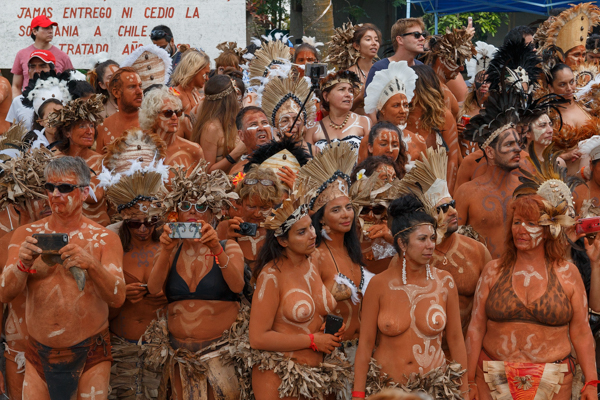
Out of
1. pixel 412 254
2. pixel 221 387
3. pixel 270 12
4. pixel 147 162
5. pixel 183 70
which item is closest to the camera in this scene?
pixel 412 254

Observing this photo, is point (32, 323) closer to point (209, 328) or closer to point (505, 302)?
point (209, 328)

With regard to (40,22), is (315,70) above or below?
below

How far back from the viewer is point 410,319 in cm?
429

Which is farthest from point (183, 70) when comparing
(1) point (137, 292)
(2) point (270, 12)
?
(2) point (270, 12)

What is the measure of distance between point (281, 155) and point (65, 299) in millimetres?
1845

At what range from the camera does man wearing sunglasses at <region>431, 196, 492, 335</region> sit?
486cm

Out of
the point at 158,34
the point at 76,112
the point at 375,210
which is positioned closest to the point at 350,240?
the point at 375,210

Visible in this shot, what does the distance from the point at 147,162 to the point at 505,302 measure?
2841 millimetres

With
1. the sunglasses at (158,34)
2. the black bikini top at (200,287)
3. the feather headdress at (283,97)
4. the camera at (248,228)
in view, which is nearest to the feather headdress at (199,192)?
the camera at (248,228)

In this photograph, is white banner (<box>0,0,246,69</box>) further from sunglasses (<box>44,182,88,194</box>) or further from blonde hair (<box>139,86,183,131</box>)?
sunglasses (<box>44,182,88,194</box>)

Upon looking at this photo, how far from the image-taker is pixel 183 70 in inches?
301

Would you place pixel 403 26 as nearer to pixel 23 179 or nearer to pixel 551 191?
pixel 551 191

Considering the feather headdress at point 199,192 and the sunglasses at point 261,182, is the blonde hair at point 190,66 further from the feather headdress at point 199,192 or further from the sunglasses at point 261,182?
the feather headdress at point 199,192

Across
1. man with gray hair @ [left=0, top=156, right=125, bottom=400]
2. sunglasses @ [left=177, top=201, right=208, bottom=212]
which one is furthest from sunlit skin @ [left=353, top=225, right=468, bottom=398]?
man with gray hair @ [left=0, top=156, right=125, bottom=400]
